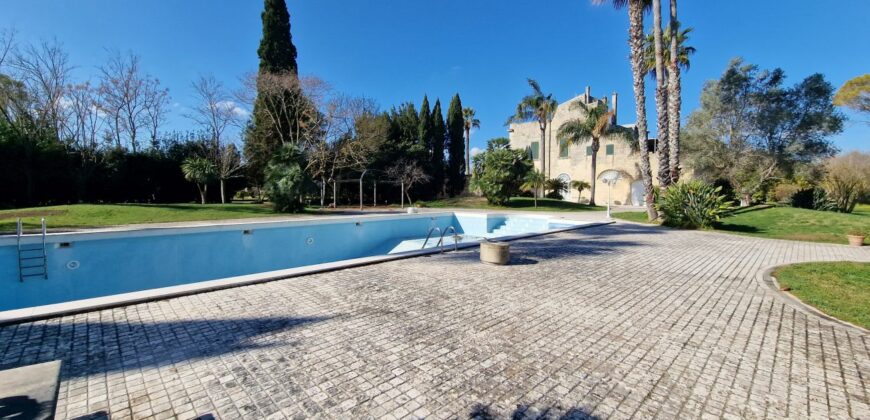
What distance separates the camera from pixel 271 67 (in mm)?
21391

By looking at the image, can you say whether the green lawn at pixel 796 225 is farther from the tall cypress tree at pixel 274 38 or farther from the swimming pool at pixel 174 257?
the tall cypress tree at pixel 274 38

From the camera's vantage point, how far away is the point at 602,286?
16.4 ft

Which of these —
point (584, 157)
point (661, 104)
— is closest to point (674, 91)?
point (661, 104)

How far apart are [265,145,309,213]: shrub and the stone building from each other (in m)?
17.9

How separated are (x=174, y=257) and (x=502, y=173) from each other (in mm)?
17979

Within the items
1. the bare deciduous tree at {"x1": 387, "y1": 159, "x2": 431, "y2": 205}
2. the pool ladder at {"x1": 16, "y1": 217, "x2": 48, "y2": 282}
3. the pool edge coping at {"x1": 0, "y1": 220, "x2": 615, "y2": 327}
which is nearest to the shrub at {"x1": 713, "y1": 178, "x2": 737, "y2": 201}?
the pool edge coping at {"x1": 0, "y1": 220, "x2": 615, "y2": 327}

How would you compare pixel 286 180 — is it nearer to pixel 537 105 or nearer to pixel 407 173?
pixel 407 173

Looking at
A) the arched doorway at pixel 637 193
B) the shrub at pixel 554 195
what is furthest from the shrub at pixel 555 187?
the arched doorway at pixel 637 193

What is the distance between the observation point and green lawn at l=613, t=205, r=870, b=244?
10.9 metres

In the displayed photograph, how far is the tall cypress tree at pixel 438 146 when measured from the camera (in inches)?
1198

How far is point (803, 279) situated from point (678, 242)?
379cm

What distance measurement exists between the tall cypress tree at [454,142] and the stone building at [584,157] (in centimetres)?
705

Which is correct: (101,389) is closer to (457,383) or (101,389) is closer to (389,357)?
(389,357)

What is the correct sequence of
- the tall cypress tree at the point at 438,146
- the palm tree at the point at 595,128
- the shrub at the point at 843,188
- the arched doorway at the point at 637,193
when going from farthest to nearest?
the tall cypress tree at the point at 438,146, the arched doorway at the point at 637,193, the palm tree at the point at 595,128, the shrub at the point at 843,188
